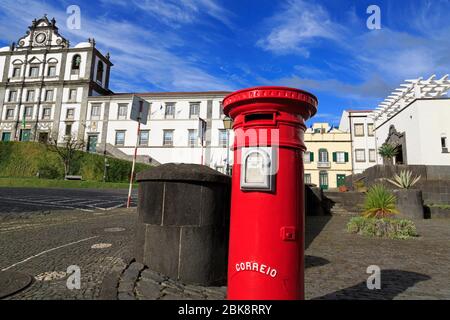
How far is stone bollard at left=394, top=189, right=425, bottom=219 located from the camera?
→ 12.4 metres

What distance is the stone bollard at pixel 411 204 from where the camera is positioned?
12.4 meters

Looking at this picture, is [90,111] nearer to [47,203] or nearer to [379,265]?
[47,203]

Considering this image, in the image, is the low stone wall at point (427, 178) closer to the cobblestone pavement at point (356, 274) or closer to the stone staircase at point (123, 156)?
the cobblestone pavement at point (356, 274)

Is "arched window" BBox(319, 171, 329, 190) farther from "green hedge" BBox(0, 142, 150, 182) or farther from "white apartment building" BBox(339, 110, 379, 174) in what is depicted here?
"green hedge" BBox(0, 142, 150, 182)

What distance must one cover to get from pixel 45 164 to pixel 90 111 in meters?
16.7

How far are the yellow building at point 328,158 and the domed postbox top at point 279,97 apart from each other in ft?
130

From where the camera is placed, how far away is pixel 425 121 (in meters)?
20.8

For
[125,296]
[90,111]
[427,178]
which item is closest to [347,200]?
[427,178]

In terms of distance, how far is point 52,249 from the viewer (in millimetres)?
4910

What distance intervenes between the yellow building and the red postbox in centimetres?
3984

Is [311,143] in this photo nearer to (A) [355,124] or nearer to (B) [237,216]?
(A) [355,124]

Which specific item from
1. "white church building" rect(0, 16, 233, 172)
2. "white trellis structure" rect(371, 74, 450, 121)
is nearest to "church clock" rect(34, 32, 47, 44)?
"white church building" rect(0, 16, 233, 172)

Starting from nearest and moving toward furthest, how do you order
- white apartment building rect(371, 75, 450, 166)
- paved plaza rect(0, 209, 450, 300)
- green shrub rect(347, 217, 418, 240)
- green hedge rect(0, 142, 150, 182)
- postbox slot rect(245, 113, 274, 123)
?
postbox slot rect(245, 113, 274, 123), paved plaza rect(0, 209, 450, 300), green shrub rect(347, 217, 418, 240), white apartment building rect(371, 75, 450, 166), green hedge rect(0, 142, 150, 182)
